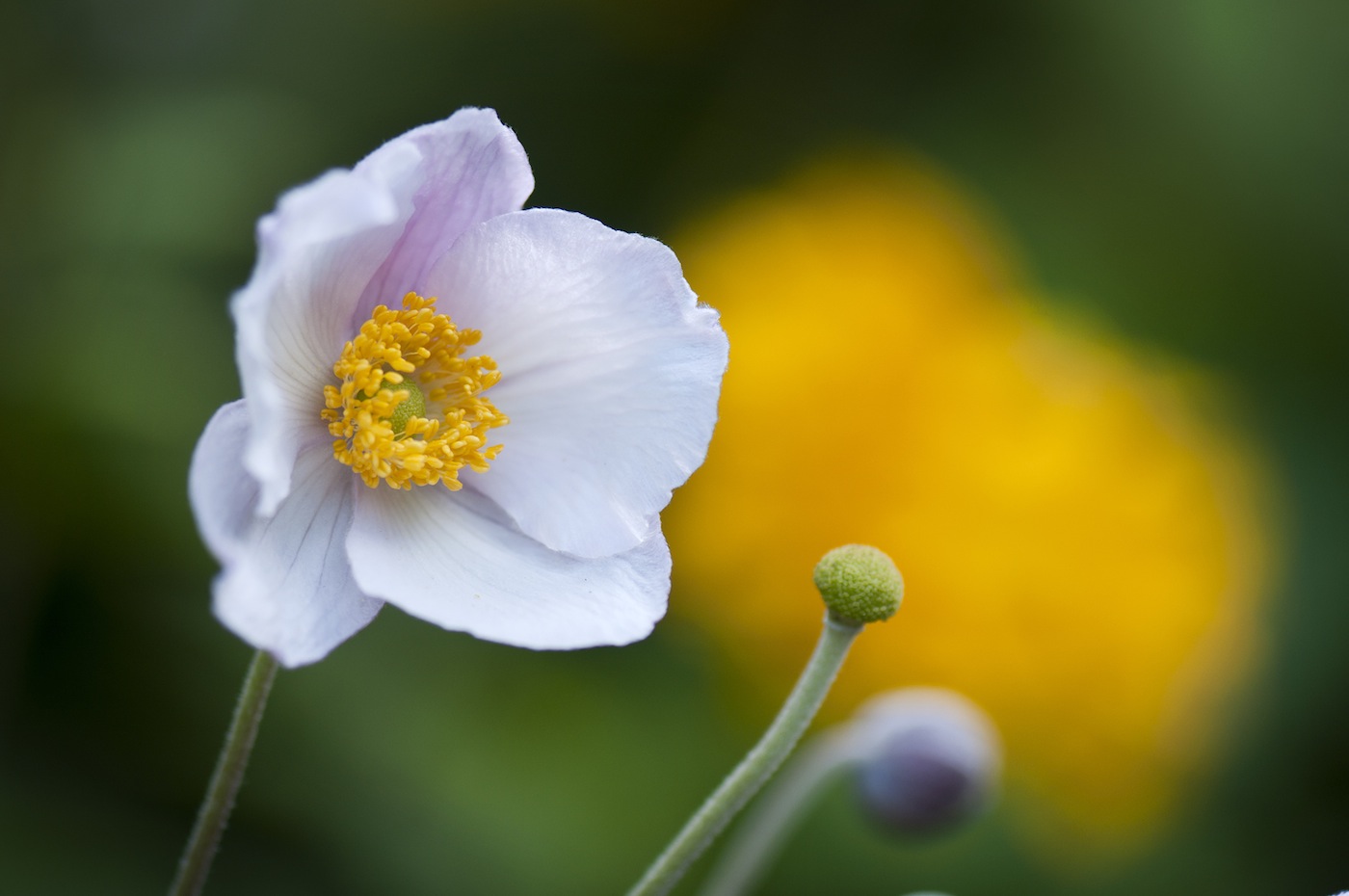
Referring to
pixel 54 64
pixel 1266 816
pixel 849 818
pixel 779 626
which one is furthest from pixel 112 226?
pixel 1266 816

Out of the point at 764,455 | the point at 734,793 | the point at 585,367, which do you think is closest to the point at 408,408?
the point at 585,367

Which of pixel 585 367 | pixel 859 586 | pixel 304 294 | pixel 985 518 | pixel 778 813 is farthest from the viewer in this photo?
pixel 985 518

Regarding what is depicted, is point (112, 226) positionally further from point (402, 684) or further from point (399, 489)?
point (399, 489)

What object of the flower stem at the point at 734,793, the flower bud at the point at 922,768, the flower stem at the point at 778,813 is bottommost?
the flower stem at the point at 778,813

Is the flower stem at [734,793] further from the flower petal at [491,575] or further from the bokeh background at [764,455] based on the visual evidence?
the bokeh background at [764,455]

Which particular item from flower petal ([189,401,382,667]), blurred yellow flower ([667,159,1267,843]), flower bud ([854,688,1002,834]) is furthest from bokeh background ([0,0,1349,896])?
flower petal ([189,401,382,667])

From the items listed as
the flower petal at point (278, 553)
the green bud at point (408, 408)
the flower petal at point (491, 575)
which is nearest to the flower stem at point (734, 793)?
the flower petal at point (491, 575)

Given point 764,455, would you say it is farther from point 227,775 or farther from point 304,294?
point 227,775
